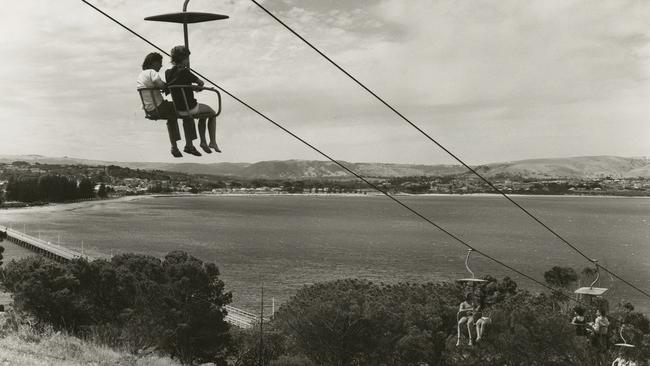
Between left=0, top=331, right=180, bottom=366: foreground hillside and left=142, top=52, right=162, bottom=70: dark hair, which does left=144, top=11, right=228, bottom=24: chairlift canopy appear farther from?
left=0, top=331, right=180, bottom=366: foreground hillside

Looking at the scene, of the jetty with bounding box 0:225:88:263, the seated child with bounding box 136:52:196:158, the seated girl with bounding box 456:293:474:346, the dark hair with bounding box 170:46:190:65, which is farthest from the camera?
the jetty with bounding box 0:225:88:263

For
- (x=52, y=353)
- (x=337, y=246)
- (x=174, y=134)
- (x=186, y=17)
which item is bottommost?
(x=337, y=246)

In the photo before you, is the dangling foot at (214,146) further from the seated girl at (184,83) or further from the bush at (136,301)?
the bush at (136,301)

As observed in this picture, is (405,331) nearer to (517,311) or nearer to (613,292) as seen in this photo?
(517,311)

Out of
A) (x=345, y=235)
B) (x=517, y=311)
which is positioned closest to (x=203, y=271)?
(x=517, y=311)

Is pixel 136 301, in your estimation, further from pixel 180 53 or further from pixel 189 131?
pixel 180 53

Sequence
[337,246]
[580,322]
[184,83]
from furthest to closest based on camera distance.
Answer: [337,246] → [580,322] → [184,83]

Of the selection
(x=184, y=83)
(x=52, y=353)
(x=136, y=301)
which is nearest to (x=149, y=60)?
(x=184, y=83)

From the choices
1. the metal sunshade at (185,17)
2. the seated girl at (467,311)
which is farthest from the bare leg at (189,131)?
the seated girl at (467,311)

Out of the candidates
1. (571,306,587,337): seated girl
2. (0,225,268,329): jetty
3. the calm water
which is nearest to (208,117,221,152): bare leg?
(571,306,587,337): seated girl
